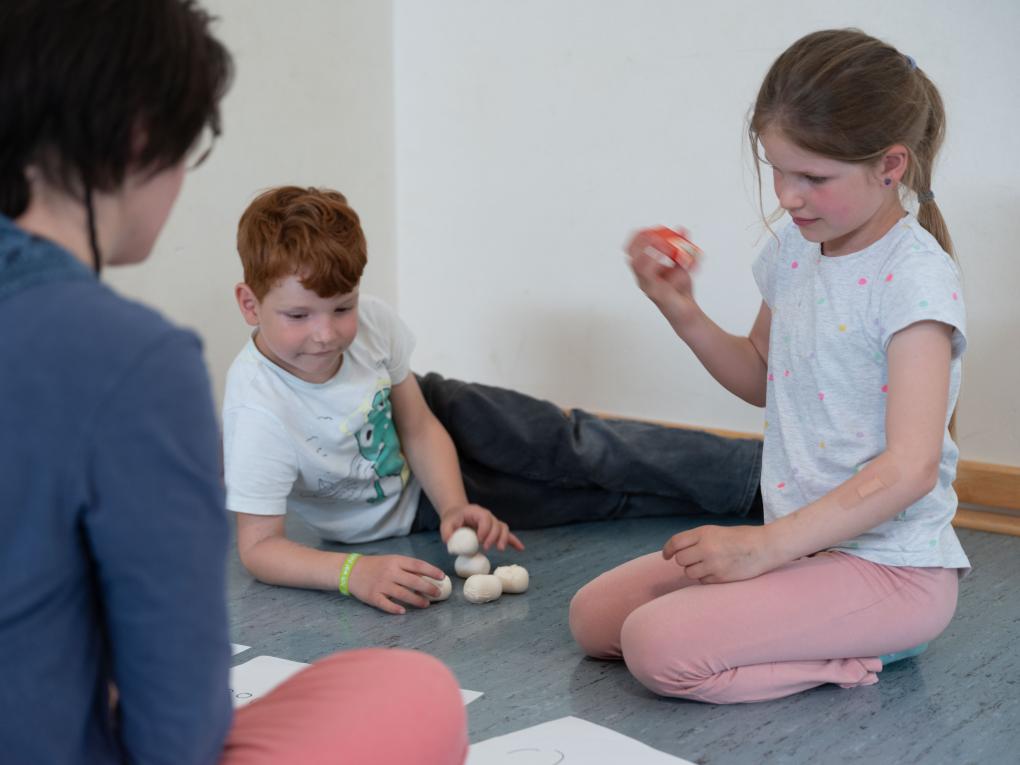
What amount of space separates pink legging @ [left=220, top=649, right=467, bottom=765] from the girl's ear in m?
0.63

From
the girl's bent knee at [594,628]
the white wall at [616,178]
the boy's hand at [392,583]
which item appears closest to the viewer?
the girl's bent knee at [594,628]

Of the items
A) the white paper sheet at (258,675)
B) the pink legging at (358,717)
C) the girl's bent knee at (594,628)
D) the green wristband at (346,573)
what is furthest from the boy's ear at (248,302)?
the pink legging at (358,717)

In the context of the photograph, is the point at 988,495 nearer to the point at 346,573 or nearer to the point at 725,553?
the point at 725,553

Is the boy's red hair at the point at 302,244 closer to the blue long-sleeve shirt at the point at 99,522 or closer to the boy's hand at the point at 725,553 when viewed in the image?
the boy's hand at the point at 725,553

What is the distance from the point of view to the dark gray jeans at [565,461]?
1600 millimetres

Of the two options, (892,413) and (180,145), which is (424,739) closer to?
(180,145)

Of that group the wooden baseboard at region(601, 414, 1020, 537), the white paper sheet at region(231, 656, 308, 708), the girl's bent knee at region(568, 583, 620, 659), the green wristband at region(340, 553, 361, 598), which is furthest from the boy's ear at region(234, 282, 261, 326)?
the wooden baseboard at region(601, 414, 1020, 537)

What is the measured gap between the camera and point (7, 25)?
530 millimetres

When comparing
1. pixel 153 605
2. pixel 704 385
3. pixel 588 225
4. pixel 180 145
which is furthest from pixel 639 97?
pixel 153 605

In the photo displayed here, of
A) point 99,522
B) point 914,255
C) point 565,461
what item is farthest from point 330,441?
point 99,522

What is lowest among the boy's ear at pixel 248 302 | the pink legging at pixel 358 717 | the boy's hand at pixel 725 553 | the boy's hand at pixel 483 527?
the boy's hand at pixel 483 527

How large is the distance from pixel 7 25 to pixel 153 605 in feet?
0.91

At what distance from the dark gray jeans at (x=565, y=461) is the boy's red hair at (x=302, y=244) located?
0.33 meters

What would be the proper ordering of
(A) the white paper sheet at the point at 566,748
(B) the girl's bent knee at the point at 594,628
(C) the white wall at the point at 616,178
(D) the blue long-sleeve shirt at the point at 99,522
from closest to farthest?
(D) the blue long-sleeve shirt at the point at 99,522, (A) the white paper sheet at the point at 566,748, (B) the girl's bent knee at the point at 594,628, (C) the white wall at the point at 616,178
